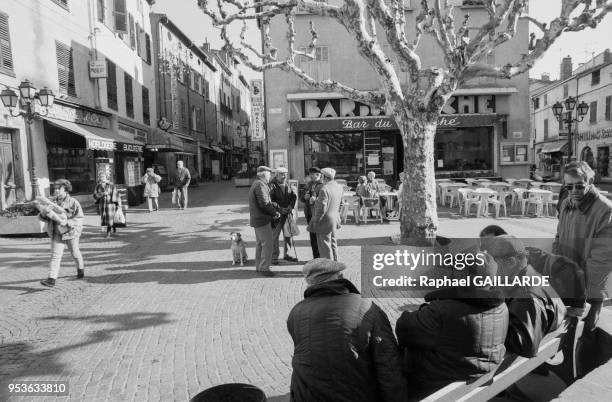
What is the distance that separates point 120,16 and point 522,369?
76.6 ft

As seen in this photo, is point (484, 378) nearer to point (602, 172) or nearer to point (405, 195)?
point (405, 195)

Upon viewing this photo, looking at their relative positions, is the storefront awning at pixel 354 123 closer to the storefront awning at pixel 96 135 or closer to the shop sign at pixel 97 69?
the storefront awning at pixel 96 135

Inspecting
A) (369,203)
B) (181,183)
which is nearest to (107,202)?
(181,183)

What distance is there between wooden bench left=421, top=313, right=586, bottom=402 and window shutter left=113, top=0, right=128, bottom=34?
22.8 meters

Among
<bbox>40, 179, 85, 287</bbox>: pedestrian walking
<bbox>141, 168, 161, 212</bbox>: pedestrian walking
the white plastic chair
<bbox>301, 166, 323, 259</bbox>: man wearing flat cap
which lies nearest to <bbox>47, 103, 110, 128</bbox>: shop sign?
<bbox>141, 168, 161, 212</bbox>: pedestrian walking

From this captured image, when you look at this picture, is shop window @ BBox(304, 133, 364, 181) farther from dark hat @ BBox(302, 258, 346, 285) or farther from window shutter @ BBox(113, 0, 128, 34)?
dark hat @ BBox(302, 258, 346, 285)

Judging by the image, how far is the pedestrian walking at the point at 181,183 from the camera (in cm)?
1583

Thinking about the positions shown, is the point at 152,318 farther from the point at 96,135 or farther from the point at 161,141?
the point at 161,141

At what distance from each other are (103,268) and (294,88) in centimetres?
1279

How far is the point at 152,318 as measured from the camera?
5.27m

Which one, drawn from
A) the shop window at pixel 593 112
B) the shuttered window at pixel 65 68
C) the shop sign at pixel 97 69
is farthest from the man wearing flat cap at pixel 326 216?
the shop window at pixel 593 112

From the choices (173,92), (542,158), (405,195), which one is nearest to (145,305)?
(405,195)

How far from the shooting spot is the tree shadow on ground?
156 inches

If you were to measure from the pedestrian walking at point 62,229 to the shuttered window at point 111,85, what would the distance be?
14.5 m
